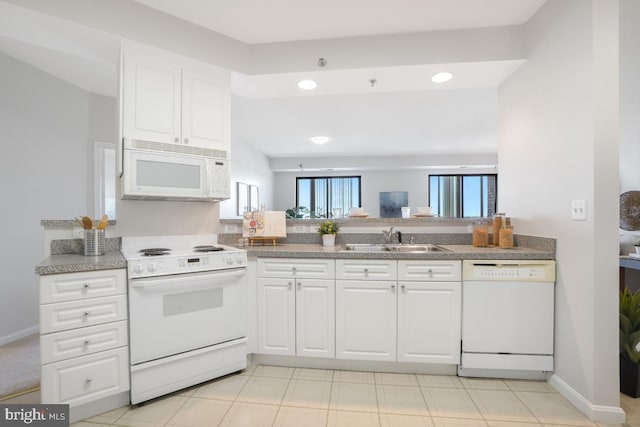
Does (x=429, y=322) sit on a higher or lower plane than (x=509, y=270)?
lower

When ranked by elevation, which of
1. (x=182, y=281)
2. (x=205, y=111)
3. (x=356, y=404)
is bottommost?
(x=356, y=404)

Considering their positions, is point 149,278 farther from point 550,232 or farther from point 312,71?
point 550,232

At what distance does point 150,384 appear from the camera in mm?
1852

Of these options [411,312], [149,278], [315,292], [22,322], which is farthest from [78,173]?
[411,312]

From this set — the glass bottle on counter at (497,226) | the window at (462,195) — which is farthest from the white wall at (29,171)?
the window at (462,195)

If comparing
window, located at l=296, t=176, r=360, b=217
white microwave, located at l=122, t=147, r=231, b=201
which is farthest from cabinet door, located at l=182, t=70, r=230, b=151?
window, located at l=296, t=176, r=360, b=217

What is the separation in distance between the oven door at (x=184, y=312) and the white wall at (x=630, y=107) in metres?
3.49

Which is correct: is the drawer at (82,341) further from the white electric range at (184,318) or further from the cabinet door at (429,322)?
the cabinet door at (429,322)

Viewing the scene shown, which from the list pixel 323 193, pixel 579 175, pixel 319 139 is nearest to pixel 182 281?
pixel 579 175

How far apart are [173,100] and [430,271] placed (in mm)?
2240

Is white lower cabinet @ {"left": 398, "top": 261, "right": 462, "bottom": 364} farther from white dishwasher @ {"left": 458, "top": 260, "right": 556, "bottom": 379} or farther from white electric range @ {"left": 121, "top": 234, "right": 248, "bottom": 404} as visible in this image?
white electric range @ {"left": 121, "top": 234, "right": 248, "bottom": 404}

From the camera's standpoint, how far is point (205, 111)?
2.34 metres

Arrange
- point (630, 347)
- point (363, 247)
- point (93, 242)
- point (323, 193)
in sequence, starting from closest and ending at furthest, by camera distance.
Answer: point (630, 347) → point (93, 242) → point (363, 247) → point (323, 193)

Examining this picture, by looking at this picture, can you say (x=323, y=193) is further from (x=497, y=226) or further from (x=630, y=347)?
(x=630, y=347)
